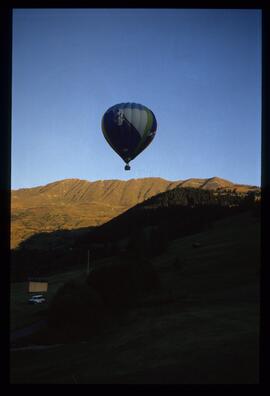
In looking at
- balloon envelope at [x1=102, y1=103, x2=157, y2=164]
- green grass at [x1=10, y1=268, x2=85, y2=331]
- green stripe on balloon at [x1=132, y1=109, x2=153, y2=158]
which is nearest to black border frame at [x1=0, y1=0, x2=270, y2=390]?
balloon envelope at [x1=102, y1=103, x2=157, y2=164]

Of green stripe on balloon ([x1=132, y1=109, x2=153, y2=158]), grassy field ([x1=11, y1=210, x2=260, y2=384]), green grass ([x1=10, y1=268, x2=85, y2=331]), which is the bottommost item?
green grass ([x1=10, y1=268, x2=85, y2=331])

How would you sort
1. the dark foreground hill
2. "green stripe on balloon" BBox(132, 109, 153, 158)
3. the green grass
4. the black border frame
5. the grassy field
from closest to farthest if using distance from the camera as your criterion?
1. the black border frame
2. the grassy field
3. "green stripe on balloon" BBox(132, 109, 153, 158)
4. the green grass
5. the dark foreground hill

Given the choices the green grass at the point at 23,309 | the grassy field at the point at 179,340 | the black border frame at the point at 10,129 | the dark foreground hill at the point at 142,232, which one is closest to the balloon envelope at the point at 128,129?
the grassy field at the point at 179,340

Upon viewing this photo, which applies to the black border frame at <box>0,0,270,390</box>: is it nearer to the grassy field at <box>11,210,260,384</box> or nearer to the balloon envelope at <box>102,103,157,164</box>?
the grassy field at <box>11,210,260,384</box>

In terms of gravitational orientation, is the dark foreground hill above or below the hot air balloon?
below

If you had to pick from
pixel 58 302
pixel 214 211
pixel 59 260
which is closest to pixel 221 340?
pixel 58 302

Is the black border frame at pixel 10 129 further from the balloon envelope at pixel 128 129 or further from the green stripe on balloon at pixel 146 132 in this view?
the green stripe on balloon at pixel 146 132

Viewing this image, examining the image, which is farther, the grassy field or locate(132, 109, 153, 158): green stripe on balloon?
locate(132, 109, 153, 158): green stripe on balloon

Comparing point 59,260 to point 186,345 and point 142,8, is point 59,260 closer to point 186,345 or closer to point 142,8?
point 186,345
